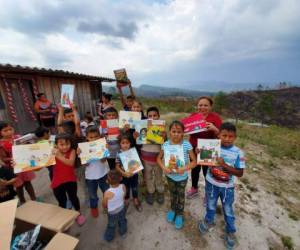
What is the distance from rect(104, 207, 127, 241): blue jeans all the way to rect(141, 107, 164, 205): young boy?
2.49 ft

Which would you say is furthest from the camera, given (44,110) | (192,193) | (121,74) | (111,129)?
(44,110)

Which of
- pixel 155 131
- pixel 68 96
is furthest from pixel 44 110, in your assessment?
pixel 155 131

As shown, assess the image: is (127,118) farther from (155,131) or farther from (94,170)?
(94,170)

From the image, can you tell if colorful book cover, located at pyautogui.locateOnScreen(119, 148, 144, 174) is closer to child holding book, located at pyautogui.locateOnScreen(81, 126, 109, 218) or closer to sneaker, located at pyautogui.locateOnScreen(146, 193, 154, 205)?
child holding book, located at pyautogui.locateOnScreen(81, 126, 109, 218)

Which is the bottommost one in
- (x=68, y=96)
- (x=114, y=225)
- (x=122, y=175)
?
(x=114, y=225)

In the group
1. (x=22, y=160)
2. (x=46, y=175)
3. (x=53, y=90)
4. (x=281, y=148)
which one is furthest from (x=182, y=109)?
(x=22, y=160)

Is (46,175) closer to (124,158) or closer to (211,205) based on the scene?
(124,158)

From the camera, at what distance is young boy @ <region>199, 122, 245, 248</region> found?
220cm

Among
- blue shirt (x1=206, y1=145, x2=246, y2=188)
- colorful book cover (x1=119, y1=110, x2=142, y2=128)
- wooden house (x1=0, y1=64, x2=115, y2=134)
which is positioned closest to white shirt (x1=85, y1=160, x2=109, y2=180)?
colorful book cover (x1=119, y1=110, x2=142, y2=128)

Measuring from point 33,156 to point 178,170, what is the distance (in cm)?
202

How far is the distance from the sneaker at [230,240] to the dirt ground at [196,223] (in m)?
0.08

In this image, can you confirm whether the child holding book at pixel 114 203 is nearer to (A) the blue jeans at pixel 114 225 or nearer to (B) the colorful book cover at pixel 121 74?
(A) the blue jeans at pixel 114 225

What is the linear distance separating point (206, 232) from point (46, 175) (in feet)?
13.5

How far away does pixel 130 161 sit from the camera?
2.54 meters
